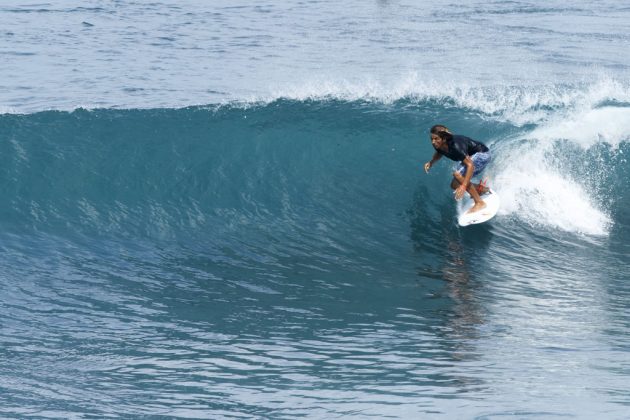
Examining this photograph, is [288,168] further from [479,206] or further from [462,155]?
[462,155]

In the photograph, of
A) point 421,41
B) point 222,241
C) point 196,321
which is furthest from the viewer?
point 421,41

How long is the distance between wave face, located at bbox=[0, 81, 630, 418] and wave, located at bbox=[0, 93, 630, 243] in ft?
0.15

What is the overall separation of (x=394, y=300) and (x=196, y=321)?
244 centimetres

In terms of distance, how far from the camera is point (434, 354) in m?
9.31

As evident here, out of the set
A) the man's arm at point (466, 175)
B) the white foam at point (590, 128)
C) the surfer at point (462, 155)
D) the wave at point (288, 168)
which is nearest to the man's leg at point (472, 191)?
the surfer at point (462, 155)

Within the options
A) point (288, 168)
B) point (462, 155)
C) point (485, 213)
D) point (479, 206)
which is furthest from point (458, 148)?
point (288, 168)

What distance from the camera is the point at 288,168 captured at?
16438mm

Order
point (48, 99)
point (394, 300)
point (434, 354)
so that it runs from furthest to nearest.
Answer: point (48, 99), point (394, 300), point (434, 354)

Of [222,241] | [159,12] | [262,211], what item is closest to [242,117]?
[262,211]

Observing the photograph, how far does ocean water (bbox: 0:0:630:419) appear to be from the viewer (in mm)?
8609

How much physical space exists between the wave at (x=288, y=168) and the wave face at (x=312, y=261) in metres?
0.05

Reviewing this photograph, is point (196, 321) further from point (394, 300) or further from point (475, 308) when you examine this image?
point (475, 308)

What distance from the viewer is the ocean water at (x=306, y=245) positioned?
861 centimetres

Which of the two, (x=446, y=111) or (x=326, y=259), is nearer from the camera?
(x=326, y=259)
